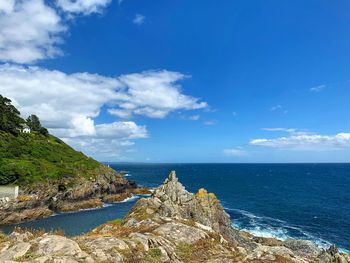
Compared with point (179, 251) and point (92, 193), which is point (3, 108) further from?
point (179, 251)

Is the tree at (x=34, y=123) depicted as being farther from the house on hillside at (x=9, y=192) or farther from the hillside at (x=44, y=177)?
the house on hillside at (x=9, y=192)

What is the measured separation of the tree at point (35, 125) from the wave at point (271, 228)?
11148cm

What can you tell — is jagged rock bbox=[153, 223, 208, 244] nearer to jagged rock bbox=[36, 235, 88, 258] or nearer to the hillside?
jagged rock bbox=[36, 235, 88, 258]

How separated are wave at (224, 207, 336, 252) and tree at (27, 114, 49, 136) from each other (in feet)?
366

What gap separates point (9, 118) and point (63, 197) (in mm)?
61721

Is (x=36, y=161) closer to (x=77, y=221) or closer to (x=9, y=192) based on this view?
(x=9, y=192)

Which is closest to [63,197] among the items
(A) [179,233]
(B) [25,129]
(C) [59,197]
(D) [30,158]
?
(C) [59,197]

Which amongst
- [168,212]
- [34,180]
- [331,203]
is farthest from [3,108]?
[331,203]

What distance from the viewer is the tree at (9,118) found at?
413 ft

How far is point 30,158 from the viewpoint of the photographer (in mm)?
109875

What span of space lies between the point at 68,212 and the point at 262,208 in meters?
60.8

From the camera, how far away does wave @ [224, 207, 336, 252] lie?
67.1 meters

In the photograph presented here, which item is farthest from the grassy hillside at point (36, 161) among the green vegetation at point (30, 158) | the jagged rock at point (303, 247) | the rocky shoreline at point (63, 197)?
the jagged rock at point (303, 247)

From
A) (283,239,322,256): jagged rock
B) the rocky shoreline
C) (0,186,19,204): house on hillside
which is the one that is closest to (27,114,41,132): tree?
the rocky shoreline
